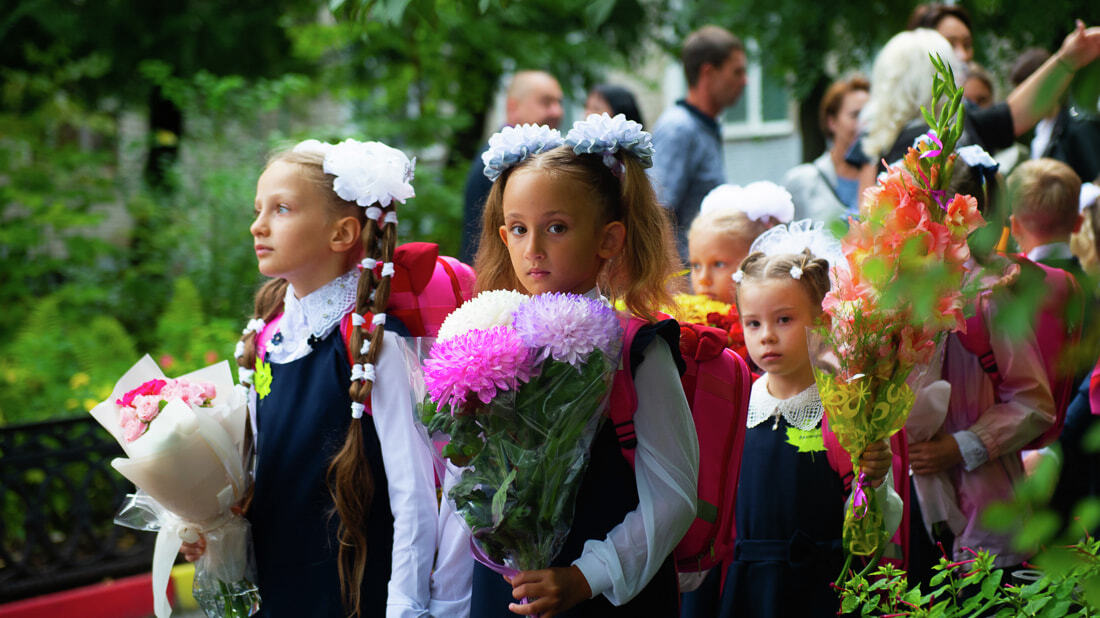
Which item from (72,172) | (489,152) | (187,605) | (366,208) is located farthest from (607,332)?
(72,172)

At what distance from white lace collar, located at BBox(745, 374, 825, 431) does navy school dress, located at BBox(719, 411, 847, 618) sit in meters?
0.03

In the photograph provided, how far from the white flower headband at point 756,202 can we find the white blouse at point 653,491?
64.6 inches

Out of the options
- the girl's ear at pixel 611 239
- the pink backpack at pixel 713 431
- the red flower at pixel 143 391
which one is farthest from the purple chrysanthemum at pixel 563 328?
the red flower at pixel 143 391

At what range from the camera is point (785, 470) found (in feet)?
9.98

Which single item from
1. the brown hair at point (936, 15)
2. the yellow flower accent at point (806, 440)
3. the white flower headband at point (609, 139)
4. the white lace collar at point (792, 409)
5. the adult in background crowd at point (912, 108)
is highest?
the brown hair at point (936, 15)

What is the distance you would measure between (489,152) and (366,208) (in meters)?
0.64

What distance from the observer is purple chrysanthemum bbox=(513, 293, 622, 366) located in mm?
2027

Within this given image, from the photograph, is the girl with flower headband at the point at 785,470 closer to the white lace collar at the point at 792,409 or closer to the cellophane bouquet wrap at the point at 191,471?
the white lace collar at the point at 792,409

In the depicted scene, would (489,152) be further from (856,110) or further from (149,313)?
(149,313)

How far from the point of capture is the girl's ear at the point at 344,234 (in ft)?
9.72

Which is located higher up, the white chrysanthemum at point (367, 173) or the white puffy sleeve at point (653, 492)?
the white chrysanthemum at point (367, 173)

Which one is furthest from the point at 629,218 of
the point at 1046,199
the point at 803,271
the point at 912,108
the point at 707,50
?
the point at 707,50

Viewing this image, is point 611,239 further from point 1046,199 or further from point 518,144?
point 1046,199

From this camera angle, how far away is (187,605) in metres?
6.09
